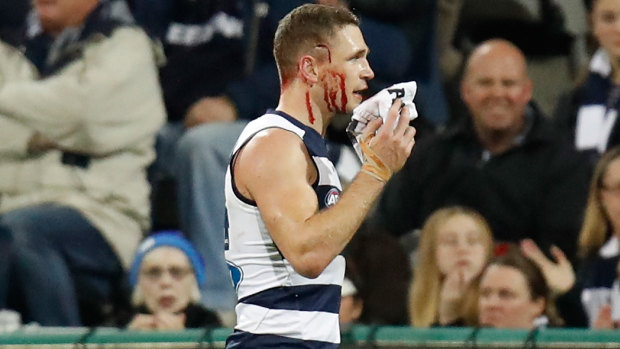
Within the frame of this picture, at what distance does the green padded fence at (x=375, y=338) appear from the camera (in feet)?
17.7

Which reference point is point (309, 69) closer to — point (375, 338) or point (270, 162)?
point (270, 162)

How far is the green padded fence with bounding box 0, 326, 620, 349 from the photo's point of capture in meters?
5.39

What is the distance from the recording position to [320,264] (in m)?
3.94

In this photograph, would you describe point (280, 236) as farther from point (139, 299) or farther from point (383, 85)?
point (383, 85)

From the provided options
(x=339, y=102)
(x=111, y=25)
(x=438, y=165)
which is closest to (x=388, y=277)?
(x=438, y=165)

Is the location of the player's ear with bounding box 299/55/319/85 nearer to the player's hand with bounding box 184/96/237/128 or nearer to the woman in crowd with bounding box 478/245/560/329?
the woman in crowd with bounding box 478/245/560/329

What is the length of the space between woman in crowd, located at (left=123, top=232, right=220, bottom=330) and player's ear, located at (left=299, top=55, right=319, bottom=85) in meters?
2.82

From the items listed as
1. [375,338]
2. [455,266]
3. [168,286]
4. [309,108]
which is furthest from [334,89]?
[168,286]

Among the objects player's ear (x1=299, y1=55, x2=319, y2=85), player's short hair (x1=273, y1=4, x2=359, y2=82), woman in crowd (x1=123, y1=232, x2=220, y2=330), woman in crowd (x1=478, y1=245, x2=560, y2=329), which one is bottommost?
woman in crowd (x1=123, y1=232, x2=220, y2=330)

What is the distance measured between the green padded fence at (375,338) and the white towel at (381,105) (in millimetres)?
1594

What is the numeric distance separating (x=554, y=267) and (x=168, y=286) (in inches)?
75.2

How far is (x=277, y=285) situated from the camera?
413 centimetres

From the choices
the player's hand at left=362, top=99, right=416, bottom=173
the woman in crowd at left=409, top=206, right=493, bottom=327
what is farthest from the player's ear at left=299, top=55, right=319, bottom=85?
the woman in crowd at left=409, top=206, right=493, bottom=327

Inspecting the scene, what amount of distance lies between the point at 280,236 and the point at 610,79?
141 inches
